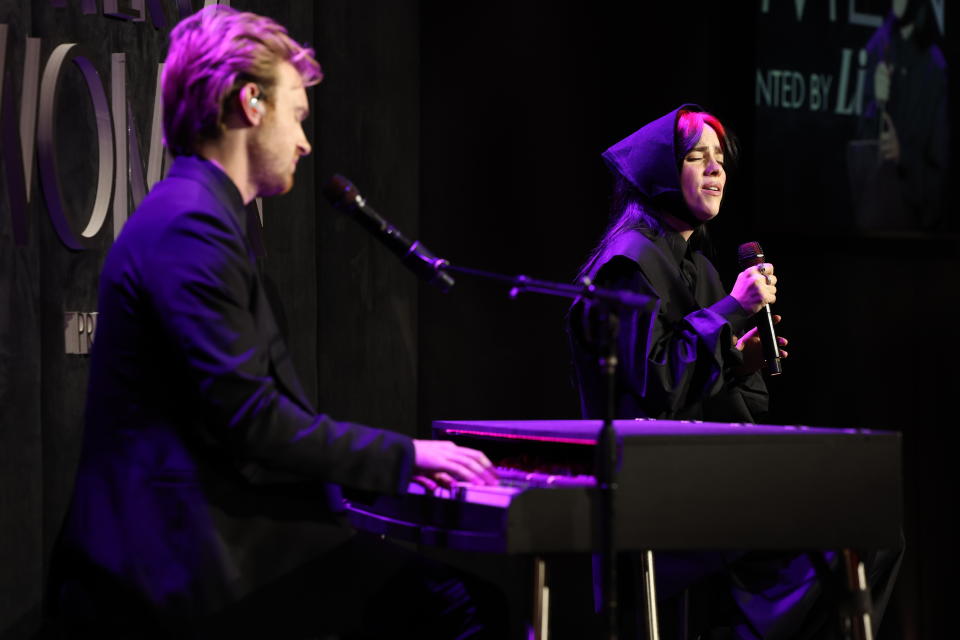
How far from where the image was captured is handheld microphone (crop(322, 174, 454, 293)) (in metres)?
2.22

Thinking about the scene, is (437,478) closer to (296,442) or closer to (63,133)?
(296,442)

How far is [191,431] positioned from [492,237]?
2.29 meters

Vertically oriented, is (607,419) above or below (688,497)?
above

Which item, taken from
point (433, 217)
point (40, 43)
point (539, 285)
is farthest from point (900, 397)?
point (40, 43)

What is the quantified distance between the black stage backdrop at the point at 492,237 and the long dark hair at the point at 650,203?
2.73 feet

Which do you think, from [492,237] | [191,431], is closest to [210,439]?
[191,431]

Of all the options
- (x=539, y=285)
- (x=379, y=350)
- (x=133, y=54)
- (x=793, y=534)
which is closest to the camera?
(x=539, y=285)

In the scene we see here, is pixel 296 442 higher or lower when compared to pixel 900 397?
higher

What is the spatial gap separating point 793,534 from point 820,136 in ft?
8.81

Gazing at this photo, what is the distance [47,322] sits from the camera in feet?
10.1

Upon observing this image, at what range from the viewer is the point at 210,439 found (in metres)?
2.06

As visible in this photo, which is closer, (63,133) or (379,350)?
(63,133)

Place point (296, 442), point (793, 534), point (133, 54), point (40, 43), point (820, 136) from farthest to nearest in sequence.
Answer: point (820, 136), point (133, 54), point (40, 43), point (793, 534), point (296, 442)

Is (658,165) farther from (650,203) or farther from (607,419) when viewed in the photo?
(607,419)
